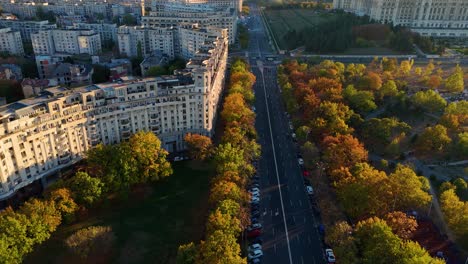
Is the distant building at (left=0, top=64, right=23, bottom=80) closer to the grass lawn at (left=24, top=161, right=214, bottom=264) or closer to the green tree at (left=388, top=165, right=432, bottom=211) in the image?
the grass lawn at (left=24, top=161, right=214, bottom=264)

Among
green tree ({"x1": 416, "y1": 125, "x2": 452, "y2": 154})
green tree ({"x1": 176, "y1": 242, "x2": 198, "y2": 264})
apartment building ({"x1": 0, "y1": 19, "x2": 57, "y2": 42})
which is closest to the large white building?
apartment building ({"x1": 0, "y1": 19, "x2": 57, "y2": 42})

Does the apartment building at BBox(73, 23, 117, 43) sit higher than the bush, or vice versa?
the apartment building at BBox(73, 23, 117, 43)

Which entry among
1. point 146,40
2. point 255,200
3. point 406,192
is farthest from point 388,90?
point 146,40

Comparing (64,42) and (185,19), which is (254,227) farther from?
(185,19)

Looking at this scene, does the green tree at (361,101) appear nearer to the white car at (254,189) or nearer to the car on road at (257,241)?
the white car at (254,189)

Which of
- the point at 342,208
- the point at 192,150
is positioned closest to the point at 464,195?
the point at 342,208

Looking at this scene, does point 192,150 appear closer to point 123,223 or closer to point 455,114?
point 123,223
